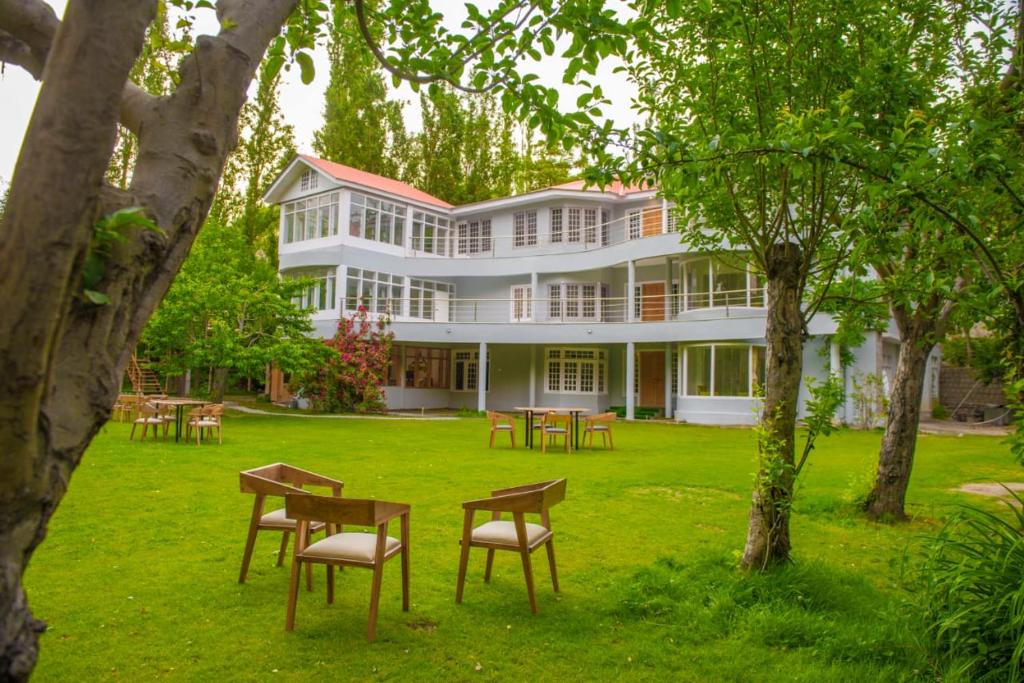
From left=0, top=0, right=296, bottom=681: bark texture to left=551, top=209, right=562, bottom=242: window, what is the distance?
27.9 m

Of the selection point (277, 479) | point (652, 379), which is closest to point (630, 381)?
point (652, 379)

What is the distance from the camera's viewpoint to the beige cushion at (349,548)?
4402mm

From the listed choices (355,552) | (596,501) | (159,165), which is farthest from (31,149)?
(596,501)

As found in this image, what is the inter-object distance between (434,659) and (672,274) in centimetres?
2362

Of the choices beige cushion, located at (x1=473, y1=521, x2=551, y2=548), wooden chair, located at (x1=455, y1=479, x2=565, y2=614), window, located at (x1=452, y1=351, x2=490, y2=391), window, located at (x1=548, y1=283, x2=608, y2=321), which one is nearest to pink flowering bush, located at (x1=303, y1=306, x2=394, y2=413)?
window, located at (x1=452, y1=351, x2=490, y2=391)

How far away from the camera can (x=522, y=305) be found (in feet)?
96.8

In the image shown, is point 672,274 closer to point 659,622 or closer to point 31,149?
point 659,622

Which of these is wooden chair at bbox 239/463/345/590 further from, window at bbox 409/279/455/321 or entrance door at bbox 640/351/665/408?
window at bbox 409/279/455/321

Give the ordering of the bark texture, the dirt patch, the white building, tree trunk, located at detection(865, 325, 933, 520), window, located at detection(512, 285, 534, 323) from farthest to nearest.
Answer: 1. window, located at detection(512, 285, 534, 323)
2. the white building
3. the dirt patch
4. tree trunk, located at detection(865, 325, 933, 520)
5. the bark texture

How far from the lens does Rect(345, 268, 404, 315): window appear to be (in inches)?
1065

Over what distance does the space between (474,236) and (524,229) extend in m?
2.73

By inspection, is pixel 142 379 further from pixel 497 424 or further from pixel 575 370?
pixel 497 424

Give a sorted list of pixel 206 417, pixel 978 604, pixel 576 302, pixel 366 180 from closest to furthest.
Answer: pixel 978 604, pixel 206 417, pixel 576 302, pixel 366 180

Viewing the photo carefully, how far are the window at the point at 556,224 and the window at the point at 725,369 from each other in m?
8.51
